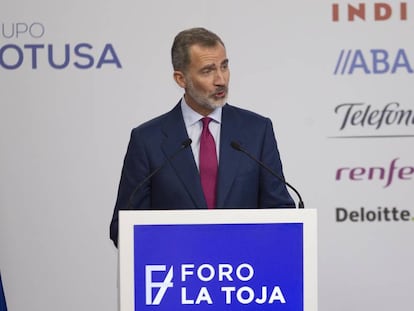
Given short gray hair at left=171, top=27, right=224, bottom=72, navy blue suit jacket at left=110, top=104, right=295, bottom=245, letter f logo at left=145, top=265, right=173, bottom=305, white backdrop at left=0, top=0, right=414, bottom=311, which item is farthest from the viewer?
white backdrop at left=0, top=0, right=414, bottom=311

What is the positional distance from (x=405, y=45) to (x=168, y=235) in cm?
238

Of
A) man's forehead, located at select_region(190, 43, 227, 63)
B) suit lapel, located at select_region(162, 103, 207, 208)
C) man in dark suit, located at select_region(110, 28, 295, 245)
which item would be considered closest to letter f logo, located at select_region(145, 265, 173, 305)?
man in dark suit, located at select_region(110, 28, 295, 245)

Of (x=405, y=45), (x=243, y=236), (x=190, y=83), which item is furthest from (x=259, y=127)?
(x=405, y=45)

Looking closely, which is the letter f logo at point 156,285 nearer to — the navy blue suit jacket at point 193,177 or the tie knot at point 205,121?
the navy blue suit jacket at point 193,177

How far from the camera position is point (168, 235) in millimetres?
2662

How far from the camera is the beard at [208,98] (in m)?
3.61

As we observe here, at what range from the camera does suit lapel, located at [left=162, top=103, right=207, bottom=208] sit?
11.4 feet

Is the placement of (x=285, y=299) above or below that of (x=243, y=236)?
below

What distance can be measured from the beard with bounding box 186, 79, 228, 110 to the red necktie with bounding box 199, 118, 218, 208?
0.20ft

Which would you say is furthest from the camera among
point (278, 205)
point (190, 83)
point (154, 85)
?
point (154, 85)

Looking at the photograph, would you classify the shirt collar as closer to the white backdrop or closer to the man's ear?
the man's ear

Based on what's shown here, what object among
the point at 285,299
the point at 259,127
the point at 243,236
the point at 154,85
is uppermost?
the point at 154,85

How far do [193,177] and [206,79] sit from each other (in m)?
0.41

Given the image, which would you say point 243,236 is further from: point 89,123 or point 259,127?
point 89,123
